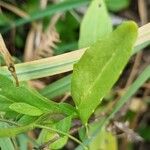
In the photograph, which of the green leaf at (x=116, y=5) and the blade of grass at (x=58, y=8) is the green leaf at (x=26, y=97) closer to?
the blade of grass at (x=58, y=8)

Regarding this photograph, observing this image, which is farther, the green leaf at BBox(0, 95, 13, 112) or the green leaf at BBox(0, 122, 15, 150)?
the green leaf at BBox(0, 122, 15, 150)

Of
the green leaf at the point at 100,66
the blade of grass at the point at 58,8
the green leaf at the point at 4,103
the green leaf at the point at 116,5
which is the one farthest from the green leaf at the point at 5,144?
the green leaf at the point at 116,5

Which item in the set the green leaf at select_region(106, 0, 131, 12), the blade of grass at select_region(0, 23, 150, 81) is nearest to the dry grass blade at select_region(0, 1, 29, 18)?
the green leaf at select_region(106, 0, 131, 12)

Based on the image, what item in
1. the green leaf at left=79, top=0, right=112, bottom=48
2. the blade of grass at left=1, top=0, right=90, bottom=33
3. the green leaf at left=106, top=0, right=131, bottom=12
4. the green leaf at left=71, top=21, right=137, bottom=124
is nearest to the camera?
the green leaf at left=71, top=21, right=137, bottom=124

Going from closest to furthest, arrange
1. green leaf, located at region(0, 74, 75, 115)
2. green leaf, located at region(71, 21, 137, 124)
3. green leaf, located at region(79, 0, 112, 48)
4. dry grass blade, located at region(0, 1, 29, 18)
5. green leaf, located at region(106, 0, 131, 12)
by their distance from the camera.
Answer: green leaf, located at region(71, 21, 137, 124), green leaf, located at region(0, 74, 75, 115), green leaf, located at region(79, 0, 112, 48), dry grass blade, located at region(0, 1, 29, 18), green leaf, located at region(106, 0, 131, 12)

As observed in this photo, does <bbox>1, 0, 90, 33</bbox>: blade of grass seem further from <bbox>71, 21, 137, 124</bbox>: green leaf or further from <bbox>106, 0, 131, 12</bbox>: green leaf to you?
<bbox>71, 21, 137, 124</bbox>: green leaf

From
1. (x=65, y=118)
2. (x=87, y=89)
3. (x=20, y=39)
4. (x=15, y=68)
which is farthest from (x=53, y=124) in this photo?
(x=20, y=39)

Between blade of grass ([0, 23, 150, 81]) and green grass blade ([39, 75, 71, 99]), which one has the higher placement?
blade of grass ([0, 23, 150, 81])
